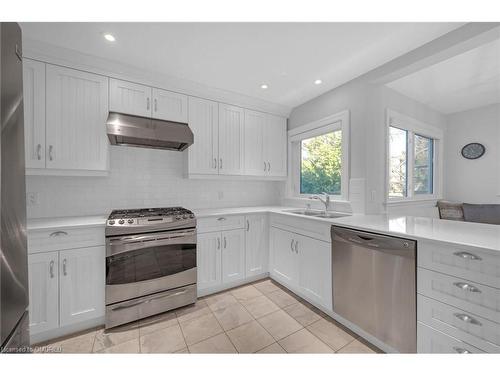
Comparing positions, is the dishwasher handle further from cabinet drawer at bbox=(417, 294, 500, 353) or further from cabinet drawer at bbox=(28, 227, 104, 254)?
cabinet drawer at bbox=(28, 227, 104, 254)

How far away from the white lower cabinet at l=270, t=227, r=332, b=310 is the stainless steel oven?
102cm

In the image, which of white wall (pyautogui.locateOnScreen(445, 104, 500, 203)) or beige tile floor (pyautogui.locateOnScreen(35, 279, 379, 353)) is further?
white wall (pyautogui.locateOnScreen(445, 104, 500, 203))

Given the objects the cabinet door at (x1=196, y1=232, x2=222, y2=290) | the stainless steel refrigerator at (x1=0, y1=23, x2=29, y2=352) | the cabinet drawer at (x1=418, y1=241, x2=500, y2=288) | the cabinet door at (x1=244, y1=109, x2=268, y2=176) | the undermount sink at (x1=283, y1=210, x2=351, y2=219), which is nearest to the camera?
the stainless steel refrigerator at (x1=0, y1=23, x2=29, y2=352)

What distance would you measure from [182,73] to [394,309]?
2.86 m

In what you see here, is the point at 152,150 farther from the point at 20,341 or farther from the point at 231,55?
the point at 20,341

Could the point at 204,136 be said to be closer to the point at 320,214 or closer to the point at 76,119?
the point at 76,119

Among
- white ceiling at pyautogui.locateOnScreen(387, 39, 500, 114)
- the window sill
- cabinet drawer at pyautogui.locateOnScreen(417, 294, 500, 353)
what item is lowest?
cabinet drawer at pyautogui.locateOnScreen(417, 294, 500, 353)

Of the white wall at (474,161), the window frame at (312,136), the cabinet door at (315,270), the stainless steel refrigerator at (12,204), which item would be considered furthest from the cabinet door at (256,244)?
the white wall at (474,161)

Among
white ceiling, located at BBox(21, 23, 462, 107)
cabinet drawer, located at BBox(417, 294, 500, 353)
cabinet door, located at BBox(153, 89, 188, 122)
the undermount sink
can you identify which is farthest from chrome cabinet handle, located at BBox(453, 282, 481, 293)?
cabinet door, located at BBox(153, 89, 188, 122)

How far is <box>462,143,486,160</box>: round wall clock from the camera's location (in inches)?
126

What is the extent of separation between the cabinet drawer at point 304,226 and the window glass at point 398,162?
53.0 inches

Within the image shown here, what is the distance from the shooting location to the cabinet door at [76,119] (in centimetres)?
182

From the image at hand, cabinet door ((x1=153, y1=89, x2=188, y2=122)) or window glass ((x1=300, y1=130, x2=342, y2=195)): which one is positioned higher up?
cabinet door ((x1=153, y1=89, x2=188, y2=122))

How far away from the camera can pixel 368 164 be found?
221 centimetres
